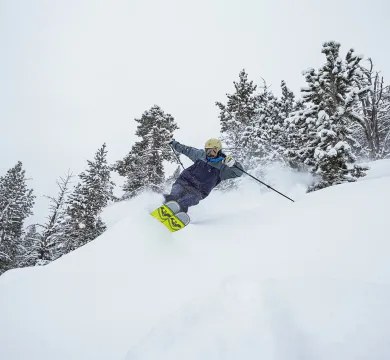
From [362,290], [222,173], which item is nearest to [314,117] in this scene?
[222,173]

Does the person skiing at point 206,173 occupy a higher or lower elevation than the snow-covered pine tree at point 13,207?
lower

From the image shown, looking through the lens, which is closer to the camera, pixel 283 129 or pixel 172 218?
pixel 172 218

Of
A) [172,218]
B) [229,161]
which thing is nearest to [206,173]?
[229,161]

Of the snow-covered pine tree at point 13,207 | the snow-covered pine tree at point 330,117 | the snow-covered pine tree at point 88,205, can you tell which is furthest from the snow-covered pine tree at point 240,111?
the snow-covered pine tree at point 13,207

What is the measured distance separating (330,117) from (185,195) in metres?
7.80

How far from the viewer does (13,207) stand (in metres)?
23.0

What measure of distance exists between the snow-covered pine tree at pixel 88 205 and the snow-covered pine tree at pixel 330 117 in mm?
13972

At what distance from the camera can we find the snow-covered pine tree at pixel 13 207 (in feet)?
70.2

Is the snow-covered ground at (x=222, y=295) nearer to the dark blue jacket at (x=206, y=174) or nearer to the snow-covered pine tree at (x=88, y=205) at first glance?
the dark blue jacket at (x=206, y=174)

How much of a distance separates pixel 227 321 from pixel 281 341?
0.45m

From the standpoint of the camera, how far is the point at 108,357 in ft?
6.78

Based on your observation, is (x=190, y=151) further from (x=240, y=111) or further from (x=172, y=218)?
(x=240, y=111)

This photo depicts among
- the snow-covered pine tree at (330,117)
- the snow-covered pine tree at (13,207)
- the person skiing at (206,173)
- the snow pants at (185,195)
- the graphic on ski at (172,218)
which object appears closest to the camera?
the graphic on ski at (172,218)

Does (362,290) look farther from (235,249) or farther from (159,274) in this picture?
(159,274)
